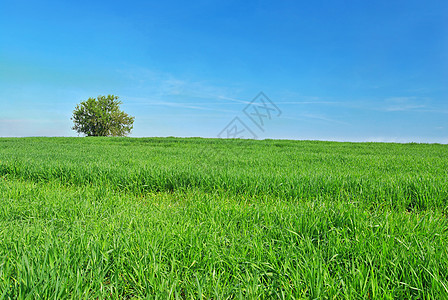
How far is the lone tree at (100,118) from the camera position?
54938 millimetres

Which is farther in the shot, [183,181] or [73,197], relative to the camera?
[183,181]

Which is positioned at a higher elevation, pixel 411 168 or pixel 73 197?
pixel 411 168

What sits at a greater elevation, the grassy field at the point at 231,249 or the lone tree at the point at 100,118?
the lone tree at the point at 100,118

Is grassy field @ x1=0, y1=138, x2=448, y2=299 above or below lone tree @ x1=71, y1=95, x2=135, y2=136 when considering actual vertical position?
below

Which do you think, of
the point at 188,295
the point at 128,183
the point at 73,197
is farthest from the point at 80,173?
the point at 188,295

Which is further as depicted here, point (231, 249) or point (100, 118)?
point (100, 118)

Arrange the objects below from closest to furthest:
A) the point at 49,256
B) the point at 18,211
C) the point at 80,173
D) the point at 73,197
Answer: the point at 49,256 < the point at 18,211 < the point at 73,197 < the point at 80,173

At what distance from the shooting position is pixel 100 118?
54719mm

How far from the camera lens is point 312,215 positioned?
2256 millimetres

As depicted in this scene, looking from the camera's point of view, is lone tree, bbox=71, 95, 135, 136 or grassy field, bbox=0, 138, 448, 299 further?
lone tree, bbox=71, 95, 135, 136

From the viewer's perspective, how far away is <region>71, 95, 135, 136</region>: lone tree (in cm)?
5494

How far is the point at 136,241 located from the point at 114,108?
6288 centimetres

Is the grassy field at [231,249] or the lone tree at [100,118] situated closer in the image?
the grassy field at [231,249]

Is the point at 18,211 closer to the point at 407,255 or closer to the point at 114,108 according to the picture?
the point at 407,255
